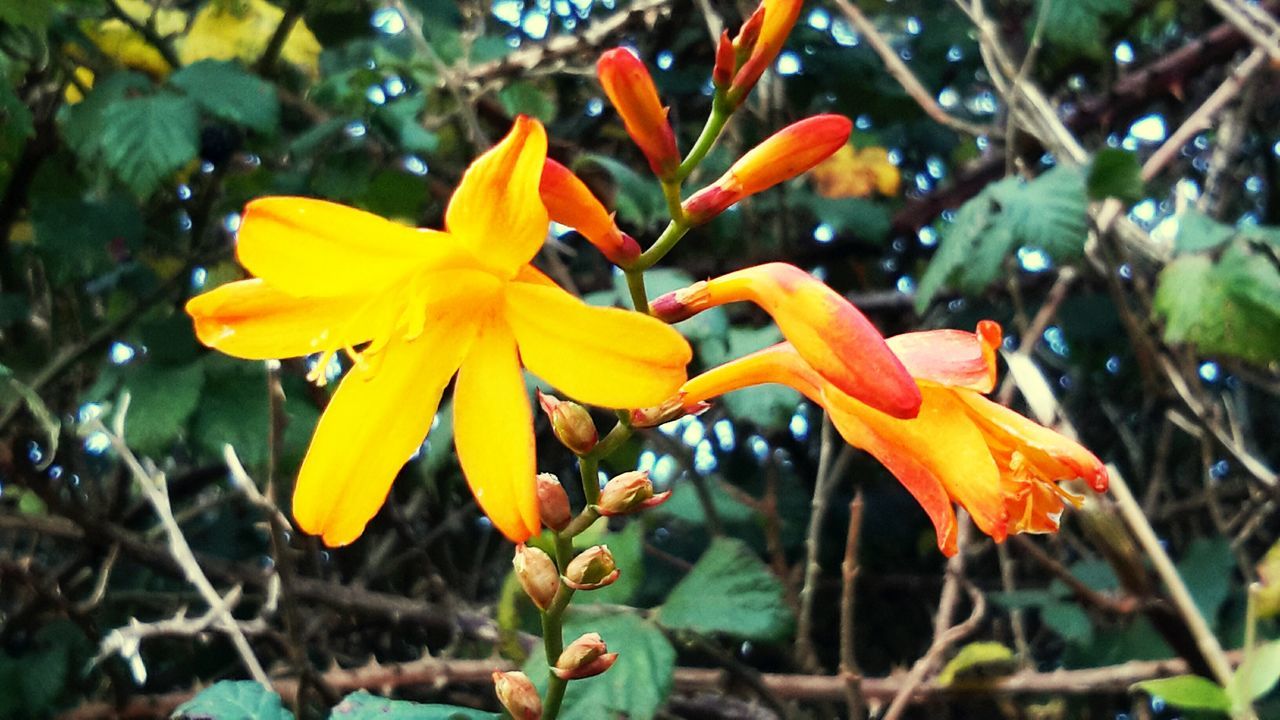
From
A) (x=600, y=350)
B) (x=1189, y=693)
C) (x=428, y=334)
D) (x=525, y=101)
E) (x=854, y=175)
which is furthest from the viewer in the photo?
(x=854, y=175)

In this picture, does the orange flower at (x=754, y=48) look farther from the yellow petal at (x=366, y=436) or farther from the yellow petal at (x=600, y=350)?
the yellow petal at (x=366, y=436)

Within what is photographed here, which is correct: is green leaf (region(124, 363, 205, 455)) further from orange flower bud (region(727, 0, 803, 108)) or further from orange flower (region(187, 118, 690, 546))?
orange flower bud (region(727, 0, 803, 108))

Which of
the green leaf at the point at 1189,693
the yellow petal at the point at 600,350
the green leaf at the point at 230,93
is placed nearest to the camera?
the yellow petal at the point at 600,350

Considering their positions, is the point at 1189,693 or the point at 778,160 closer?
the point at 778,160

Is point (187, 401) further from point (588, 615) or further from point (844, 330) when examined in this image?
point (844, 330)

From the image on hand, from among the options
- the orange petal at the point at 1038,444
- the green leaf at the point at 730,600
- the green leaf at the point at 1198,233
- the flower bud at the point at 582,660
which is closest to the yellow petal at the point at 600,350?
the flower bud at the point at 582,660

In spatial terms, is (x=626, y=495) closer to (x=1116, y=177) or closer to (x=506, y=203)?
(x=506, y=203)

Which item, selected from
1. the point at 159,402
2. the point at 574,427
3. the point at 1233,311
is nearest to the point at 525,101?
the point at 159,402
